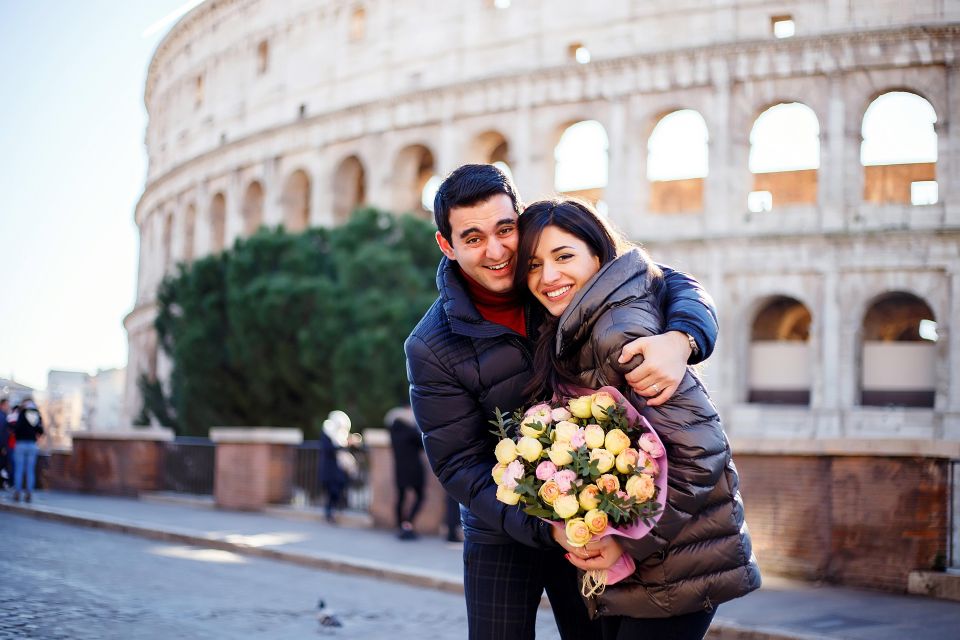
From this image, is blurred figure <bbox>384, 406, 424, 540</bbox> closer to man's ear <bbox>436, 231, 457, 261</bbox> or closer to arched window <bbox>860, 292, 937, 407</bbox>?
man's ear <bbox>436, 231, 457, 261</bbox>

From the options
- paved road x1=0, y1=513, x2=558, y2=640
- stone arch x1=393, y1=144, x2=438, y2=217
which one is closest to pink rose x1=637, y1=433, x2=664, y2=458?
paved road x1=0, y1=513, x2=558, y2=640

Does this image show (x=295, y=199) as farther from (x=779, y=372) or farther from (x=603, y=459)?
(x=603, y=459)

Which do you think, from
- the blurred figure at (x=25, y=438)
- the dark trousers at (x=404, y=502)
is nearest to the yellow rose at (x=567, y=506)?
the dark trousers at (x=404, y=502)

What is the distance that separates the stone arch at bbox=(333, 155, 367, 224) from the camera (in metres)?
36.7

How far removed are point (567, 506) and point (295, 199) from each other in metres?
36.8

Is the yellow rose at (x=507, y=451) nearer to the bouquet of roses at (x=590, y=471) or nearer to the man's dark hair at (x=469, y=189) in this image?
the bouquet of roses at (x=590, y=471)

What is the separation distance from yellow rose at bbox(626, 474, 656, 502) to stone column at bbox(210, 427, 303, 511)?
1510 cm

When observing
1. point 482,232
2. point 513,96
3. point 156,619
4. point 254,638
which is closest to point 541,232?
point 482,232

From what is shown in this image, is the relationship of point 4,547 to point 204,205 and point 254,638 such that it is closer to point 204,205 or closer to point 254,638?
point 254,638

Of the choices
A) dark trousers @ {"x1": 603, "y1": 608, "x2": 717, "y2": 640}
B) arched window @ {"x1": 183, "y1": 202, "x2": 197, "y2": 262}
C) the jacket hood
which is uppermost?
arched window @ {"x1": 183, "y1": 202, "x2": 197, "y2": 262}

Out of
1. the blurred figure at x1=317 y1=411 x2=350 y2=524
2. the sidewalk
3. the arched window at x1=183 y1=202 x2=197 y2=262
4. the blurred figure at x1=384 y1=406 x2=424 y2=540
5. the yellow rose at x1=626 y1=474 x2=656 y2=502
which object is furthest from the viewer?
the arched window at x1=183 y1=202 x2=197 y2=262

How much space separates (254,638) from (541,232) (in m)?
4.51

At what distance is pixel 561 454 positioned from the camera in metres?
3.04

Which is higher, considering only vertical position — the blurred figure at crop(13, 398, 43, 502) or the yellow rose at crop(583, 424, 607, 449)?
the yellow rose at crop(583, 424, 607, 449)
